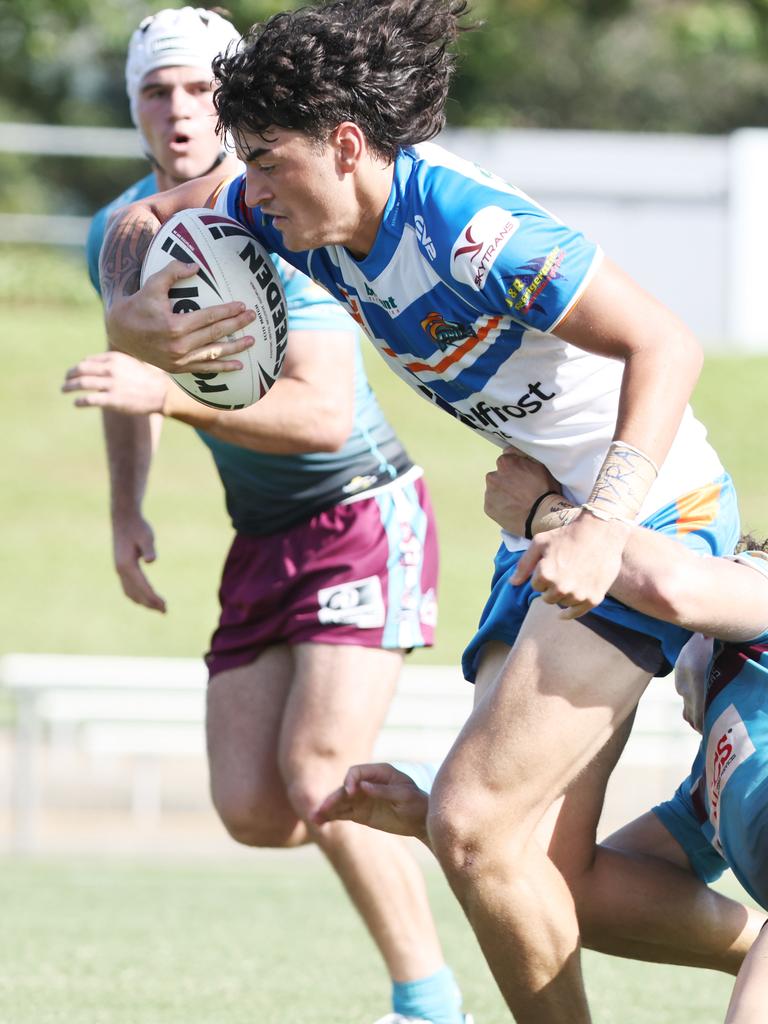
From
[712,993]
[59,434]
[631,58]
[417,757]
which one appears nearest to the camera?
[712,993]

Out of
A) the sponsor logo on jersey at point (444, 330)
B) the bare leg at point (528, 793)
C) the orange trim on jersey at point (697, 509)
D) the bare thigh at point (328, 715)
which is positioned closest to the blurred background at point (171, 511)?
the bare thigh at point (328, 715)

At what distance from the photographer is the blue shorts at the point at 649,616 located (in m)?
3.10

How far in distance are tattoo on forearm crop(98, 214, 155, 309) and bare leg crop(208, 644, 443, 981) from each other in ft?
4.47

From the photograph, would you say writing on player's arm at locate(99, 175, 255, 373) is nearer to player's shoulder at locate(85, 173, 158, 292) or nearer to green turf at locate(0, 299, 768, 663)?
player's shoulder at locate(85, 173, 158, 292)

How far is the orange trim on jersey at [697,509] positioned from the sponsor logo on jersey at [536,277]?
58 cm

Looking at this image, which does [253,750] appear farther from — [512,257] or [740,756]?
[512,257]

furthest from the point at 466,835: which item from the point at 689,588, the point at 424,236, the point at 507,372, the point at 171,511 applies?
the point at 171,511

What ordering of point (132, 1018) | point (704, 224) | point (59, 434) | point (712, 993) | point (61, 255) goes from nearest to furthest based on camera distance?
1. point (132, 1018)
2. point (712, 993)
3. point (59, 434)
4. point (704, 224)
5. point (61, 255)

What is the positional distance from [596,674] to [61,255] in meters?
19.9

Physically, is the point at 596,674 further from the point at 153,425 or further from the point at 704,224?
the point at 704,224

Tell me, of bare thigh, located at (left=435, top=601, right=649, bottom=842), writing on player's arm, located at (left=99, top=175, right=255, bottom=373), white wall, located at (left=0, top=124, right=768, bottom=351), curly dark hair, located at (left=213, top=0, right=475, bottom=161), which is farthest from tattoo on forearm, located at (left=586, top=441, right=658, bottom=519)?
white wall, located at (left=0, top=124, right=768, bottom=351)

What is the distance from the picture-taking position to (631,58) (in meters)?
33.0

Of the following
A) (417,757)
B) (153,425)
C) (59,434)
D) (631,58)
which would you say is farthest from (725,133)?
(153,425)

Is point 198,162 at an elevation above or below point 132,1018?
above
